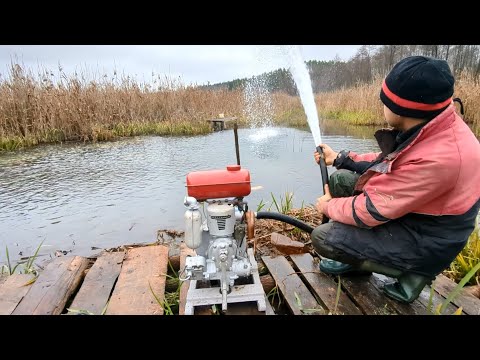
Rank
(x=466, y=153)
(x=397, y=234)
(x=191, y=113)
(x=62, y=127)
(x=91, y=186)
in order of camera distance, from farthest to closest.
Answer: (x=191, y=113) → (x=62, y=127) → (x=91, y=186) → (x=397, y=234) → (x=466, y=153)

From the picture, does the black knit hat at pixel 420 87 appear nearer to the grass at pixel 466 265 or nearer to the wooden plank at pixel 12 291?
the grass at pixel 466 265

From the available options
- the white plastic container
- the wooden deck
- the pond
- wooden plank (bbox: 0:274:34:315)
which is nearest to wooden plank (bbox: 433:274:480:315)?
the wooden deck

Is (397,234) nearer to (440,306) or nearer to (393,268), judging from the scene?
(393,268)

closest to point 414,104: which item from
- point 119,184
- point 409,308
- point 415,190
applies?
point 415,190

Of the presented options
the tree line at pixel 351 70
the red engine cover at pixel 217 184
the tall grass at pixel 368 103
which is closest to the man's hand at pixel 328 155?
the red engine cover at pixel 217 184

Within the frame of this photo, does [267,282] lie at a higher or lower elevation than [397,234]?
lower

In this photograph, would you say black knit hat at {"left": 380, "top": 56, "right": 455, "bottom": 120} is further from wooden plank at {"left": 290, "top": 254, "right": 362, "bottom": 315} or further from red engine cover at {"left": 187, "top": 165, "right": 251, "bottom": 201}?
wooden plank at {"left": 290, "top": 254, "right": 362, "bottom": 315}

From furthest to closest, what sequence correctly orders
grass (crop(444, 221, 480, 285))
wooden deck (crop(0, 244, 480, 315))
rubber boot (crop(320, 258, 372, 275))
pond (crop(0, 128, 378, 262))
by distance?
pond (crop(0, 128, 378, 262)), grass (crop(444, 221, 480, 285)), rubber boot (crop(320, 258, 372, 275)), wooden deck (crop(0, 244, 480, 315))

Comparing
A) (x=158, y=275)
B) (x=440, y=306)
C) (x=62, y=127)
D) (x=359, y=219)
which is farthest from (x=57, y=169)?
(x=440, y=306)

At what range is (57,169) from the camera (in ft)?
17.1

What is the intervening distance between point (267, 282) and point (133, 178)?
326 centimetres

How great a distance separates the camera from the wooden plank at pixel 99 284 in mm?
1918

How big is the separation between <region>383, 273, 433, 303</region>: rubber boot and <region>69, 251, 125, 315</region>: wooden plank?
1655mm

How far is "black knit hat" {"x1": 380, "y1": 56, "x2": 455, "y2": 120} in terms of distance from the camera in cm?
141
